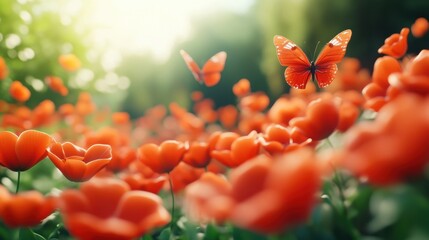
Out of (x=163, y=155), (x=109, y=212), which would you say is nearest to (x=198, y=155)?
(x=163, y=155)

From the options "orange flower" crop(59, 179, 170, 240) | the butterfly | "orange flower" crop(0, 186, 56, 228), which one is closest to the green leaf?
"orange flower" crop(0, 186, 56, 228)

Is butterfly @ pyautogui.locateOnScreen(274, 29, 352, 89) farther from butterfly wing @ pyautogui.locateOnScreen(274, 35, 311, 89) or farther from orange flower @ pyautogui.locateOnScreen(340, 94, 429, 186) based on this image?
orange flower @ pyautogui.locateOnScreen(340, 94, 429, 186)

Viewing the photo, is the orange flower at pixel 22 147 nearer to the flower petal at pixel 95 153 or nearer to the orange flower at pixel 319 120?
the flower petal at pixel 95 153

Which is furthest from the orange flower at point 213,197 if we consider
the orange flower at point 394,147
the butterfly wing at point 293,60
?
the butterfly wing at point 293,60

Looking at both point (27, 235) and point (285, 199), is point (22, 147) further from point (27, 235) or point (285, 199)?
point (285, 199)

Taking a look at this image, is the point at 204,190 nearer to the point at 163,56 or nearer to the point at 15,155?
the point at 15,155
